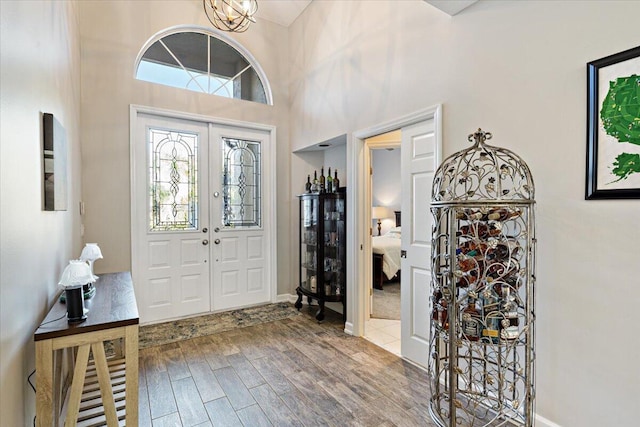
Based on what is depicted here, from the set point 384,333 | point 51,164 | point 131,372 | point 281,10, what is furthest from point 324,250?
point 281,10

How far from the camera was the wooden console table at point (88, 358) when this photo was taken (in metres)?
1.29

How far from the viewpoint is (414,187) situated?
2684 millimetres

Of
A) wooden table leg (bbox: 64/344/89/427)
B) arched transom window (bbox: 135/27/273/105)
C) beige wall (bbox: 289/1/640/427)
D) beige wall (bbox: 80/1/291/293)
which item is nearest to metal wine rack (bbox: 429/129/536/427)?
beige wall (bbox: 289/1/640/427)

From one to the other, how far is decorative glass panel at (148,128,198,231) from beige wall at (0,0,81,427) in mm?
1812

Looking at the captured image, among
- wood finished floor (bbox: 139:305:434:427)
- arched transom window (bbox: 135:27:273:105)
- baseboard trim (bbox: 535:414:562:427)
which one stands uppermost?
arched transom window (bbox: 135:27:273:105)

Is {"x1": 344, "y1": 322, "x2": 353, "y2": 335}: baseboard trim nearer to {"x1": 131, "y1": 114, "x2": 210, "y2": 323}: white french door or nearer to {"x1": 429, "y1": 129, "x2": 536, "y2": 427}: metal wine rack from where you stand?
{"x1": 429, "y1": 129, "x2": 536, "y2": 427}: metal wine rack

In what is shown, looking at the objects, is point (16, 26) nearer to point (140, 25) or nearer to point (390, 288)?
point (140, 25)

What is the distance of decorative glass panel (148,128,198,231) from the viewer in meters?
3.66

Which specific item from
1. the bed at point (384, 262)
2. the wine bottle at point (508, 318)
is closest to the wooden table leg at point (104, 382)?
the wine bottle at point (508, 318)

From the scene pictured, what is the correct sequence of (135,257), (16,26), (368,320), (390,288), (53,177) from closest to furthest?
1. (16,26)
2. (53,177)
3. (135,257)
4. (368,320)
5. (390,288)

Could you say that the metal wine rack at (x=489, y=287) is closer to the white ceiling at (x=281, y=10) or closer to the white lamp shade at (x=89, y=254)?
the white lamp shade at (x=89, y=254)

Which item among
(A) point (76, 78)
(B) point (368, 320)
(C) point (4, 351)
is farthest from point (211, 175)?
(C) point (4, 351)

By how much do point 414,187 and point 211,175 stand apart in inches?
102

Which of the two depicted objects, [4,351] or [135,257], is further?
[135,257]
